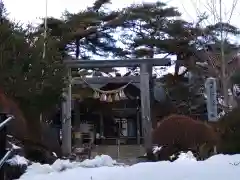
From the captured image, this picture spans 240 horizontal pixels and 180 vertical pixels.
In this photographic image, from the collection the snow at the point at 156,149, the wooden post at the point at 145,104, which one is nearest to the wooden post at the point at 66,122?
the wooden post at the point at 145,104

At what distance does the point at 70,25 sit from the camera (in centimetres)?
2344

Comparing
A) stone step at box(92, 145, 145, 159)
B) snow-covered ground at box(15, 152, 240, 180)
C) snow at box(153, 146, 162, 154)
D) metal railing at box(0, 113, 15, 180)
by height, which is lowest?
stone step at box(92, 145, 145, 159)

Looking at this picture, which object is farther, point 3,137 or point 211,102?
point 211,102

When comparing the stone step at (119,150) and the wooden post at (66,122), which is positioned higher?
the wooden post at (66,122)

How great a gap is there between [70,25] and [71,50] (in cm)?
212

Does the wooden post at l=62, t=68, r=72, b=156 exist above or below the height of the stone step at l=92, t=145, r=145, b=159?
above

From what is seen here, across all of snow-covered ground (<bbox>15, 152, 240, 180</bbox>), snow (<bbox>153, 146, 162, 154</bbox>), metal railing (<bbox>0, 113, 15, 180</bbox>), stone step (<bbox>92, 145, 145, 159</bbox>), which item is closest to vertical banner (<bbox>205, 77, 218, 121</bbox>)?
snow (<bbox>153, 146, 162, 154</bbox>)

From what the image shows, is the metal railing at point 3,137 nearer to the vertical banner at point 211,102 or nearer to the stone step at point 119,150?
the vertical banner at point 211,102

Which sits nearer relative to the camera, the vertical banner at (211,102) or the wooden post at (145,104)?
the vertical banner at (211,102)

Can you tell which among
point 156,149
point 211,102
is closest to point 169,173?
point 156,149

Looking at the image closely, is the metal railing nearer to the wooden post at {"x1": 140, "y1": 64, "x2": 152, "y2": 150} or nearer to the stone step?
the wooden post at {"x1": 140, "y1": 64, "x2": 152, "y2": 150}

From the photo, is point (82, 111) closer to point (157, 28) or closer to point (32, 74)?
point (157, 28)

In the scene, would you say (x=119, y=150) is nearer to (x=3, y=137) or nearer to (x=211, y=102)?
(x=211, y=102)

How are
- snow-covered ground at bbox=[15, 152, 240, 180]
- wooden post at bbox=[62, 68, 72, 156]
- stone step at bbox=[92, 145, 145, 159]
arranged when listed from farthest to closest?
stone step at bbox=[92, 145, 145, 159], wooden post at bbox=[62, 68, 72, 156], snow-covered ground at bbox=[15, 152, 240, 180]
